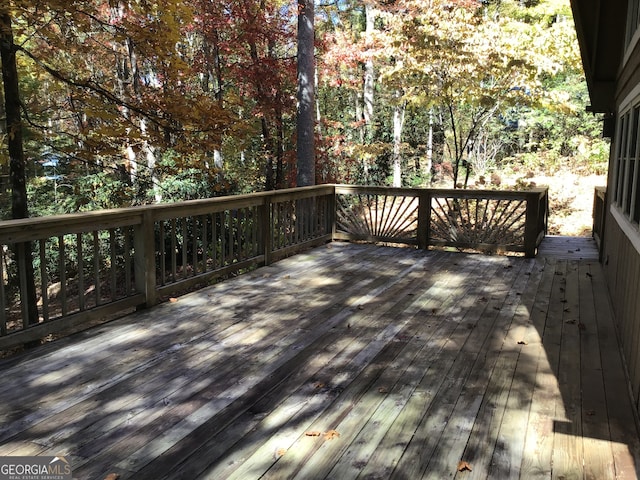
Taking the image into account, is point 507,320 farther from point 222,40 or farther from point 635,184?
point 222,40

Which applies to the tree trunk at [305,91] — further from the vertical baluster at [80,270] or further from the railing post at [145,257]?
the vertical baluster at [80,270]

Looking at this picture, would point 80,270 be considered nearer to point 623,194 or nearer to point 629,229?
point 629,229

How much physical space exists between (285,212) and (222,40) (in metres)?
6.13

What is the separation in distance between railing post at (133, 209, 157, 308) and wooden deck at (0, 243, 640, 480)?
184mm

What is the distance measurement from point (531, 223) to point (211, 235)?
4.62 meters

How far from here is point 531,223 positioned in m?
7.03

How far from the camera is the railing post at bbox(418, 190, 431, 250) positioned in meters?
7.64

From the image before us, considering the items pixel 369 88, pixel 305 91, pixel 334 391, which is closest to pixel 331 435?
pixel 334 391

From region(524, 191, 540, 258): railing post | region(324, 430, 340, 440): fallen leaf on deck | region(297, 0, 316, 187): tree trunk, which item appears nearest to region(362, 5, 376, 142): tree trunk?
region(297, 0, 316, 187): tree trunk

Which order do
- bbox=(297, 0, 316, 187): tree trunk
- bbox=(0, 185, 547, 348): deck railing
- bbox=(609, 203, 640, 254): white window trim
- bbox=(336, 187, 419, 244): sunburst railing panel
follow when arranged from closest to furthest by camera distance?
bbox=(609, 203, 640, 254): white window trim → bbox=(0, 185, 547, 348): deck railing → bbox=(336, 187, 419, 244): sunburst railing panel → bbox=(297, 0, 316, 187): tree trunk

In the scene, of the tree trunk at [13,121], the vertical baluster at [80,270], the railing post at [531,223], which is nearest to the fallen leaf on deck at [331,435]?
the vertical baluster at [80,270]

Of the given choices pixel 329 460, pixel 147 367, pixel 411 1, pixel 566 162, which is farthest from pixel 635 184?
pixel 566 162

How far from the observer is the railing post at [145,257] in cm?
442

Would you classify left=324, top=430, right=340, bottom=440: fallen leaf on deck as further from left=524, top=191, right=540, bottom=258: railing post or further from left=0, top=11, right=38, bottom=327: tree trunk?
left=524, top=191, right=540, bottom=258: railing post
